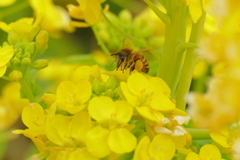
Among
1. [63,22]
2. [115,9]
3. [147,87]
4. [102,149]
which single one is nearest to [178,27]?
[147,87]

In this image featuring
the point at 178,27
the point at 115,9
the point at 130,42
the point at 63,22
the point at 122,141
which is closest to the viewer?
the point at 122,141

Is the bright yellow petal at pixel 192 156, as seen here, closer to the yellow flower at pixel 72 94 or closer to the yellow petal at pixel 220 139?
the yellow petal at pixel 220 139

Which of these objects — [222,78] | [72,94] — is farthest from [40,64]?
[222,78]

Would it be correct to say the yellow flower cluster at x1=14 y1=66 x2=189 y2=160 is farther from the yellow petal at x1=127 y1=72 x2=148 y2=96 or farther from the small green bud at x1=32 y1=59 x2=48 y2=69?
the small green bud at x1=32 y1=59 x2=48 y2=69

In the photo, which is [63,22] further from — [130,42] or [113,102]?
[113,102]

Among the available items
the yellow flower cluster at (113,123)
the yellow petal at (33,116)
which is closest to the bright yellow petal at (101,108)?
the yellow flower cluster at (113,123)

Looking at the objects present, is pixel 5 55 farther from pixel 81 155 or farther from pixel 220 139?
pixel 220 139

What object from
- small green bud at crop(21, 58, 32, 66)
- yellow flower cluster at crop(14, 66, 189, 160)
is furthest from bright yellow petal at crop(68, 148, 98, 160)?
small green bud at crop(21, 58, 32, 66)
